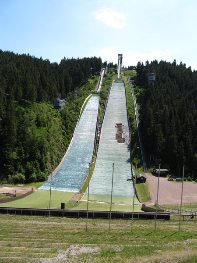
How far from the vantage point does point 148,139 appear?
75.7 meters

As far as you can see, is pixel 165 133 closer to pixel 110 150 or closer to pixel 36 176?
pixel 110 150

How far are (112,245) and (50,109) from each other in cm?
5442

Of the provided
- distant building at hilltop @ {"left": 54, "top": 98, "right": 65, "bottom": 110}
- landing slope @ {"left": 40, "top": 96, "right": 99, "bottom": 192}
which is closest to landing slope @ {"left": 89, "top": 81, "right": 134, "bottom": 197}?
landing slope @ {"left": 40, "top": 96, "right": 99, "bottom": 192}

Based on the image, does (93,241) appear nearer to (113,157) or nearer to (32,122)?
(32,122)

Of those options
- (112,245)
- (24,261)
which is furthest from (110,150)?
(24,261)

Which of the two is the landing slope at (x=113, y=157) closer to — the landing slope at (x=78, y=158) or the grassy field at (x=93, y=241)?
the landing slope at (x=78, y=158)

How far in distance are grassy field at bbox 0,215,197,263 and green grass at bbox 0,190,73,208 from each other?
669 centimetres

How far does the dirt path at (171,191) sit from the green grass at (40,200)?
1086cm

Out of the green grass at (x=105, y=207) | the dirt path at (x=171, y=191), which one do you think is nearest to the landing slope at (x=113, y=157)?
the dirt path at (x=171, y=191)

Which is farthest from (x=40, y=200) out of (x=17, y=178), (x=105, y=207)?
(x=17, y=178)

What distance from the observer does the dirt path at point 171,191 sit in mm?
51719

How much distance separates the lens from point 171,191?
184ft

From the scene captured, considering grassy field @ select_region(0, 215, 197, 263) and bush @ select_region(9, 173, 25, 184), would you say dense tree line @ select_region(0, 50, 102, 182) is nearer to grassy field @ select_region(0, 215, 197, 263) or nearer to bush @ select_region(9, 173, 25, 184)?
bush @ select_region(9, 173, 25, 184)

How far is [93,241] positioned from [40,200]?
19872 millimetres
